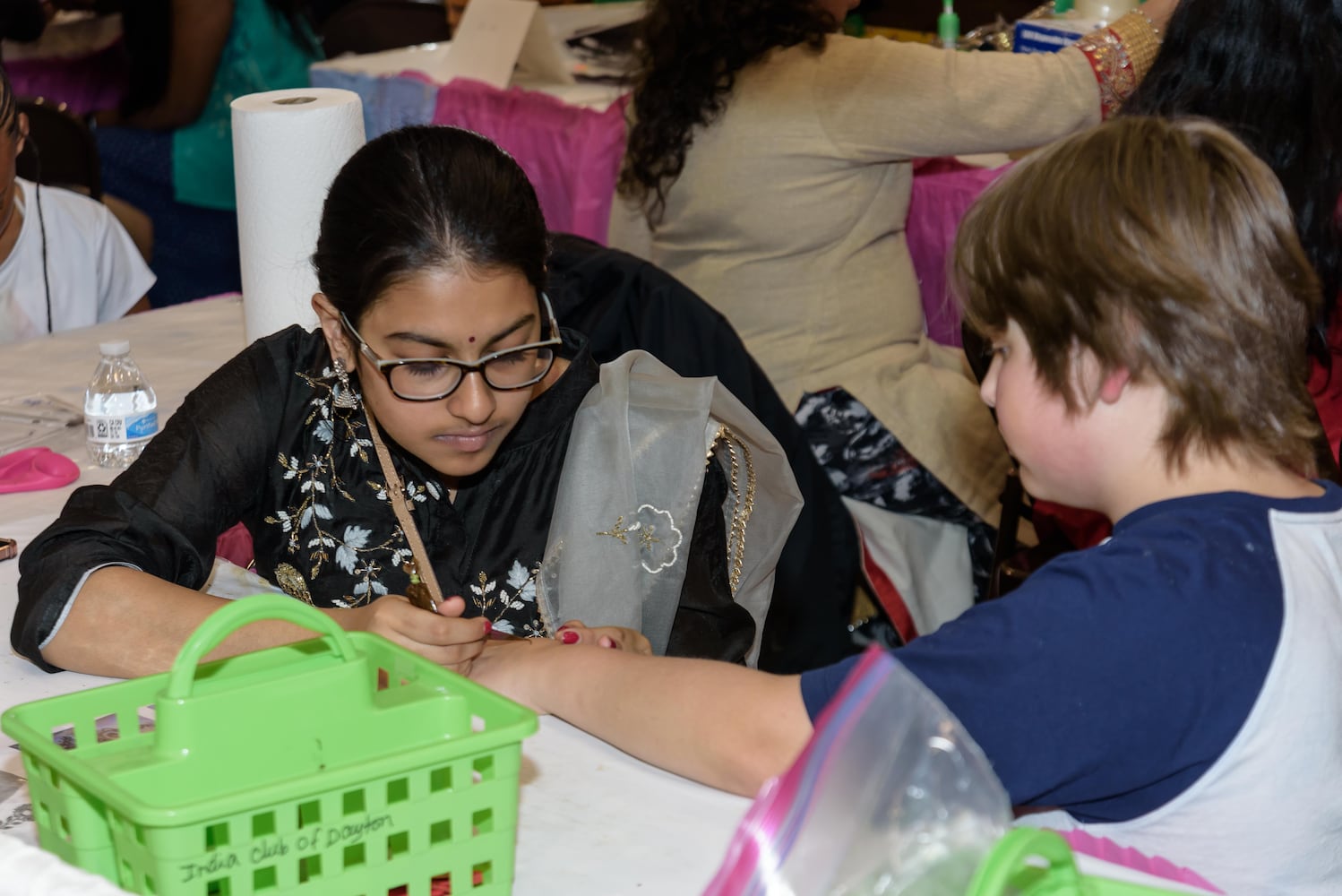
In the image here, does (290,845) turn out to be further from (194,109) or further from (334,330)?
(194,109)

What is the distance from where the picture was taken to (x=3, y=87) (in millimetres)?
2244

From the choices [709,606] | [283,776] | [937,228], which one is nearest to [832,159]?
[937,228]

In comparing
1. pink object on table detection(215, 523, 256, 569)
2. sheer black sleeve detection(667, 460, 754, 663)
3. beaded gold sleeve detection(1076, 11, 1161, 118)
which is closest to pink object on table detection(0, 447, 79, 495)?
pink object on table detection(215, 523, 256, 569)

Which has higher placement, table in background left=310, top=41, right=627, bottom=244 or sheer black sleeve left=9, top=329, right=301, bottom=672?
sheer black sleeve left=9, top=329, right=301, bottom=672

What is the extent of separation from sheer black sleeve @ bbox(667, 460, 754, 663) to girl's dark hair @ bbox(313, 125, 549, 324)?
0.98ft

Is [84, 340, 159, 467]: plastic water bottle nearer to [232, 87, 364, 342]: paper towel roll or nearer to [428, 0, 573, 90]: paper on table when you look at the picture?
[232, 87, 364, 342]: paper towel roll

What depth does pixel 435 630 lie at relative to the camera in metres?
1.18

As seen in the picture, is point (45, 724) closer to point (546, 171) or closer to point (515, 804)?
point (515, 804)

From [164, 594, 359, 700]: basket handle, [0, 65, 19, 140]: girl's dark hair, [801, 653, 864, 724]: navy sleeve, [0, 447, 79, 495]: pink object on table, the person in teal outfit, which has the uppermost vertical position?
[164, 594, 359, 700]: basket handle

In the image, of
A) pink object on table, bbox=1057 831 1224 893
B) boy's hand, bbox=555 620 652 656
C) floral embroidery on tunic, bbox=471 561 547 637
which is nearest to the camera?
pink object on table, bbox=1057 831 1224 893

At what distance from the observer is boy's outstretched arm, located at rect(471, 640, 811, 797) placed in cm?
98

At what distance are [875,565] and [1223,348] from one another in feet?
5.18

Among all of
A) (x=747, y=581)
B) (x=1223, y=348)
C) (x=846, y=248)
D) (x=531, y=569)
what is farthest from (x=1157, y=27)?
(x=1223, y=348)

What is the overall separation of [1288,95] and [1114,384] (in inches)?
44.2
